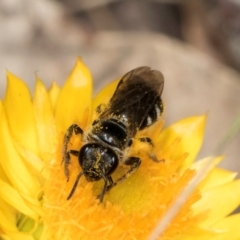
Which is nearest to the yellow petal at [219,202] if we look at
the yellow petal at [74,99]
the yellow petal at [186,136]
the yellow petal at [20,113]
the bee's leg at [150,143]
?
the yellow petal at [186,136]

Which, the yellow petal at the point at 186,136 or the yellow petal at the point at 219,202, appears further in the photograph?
the yellow petal at the point at 186,136

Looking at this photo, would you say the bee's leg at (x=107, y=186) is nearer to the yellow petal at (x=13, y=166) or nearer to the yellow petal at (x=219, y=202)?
the yellow petal at (x=13, y=166)

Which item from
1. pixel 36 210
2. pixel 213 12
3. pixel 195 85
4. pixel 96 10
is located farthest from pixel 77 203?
pixel 213 12

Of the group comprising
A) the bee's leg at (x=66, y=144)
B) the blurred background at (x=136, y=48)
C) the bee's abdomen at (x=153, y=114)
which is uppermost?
the blurred background at (x=136, y=48)

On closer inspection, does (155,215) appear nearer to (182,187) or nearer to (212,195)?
(182,187)

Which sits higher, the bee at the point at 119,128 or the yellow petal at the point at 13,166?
the bee at the point at 119,128

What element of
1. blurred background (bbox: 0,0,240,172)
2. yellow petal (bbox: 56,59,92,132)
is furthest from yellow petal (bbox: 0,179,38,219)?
blurred background (bbox: 0,0,240,172)

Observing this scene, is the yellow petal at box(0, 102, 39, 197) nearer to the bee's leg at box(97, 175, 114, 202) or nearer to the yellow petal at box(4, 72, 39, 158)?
the yellow petal at box(4, 72, 39, 158)
